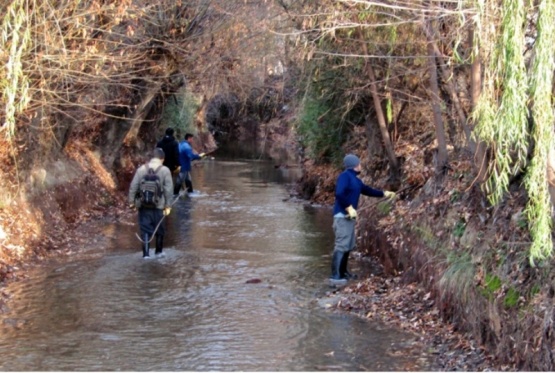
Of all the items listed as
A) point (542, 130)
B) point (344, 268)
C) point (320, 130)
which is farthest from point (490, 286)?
point (320, 130)

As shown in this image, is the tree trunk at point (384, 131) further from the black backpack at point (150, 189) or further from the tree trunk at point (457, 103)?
the black backpack at point (150, 189)

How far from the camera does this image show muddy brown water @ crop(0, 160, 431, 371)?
809 cm

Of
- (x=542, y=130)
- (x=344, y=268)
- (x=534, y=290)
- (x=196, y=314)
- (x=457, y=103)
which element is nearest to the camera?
(x=542, y=130)

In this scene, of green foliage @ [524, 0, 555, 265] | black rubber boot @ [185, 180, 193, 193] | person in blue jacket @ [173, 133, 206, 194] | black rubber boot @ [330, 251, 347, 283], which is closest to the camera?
green foliage @ [524, 0, 555, 265]

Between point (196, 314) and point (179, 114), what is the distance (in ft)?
80.1

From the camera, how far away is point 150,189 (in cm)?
1336

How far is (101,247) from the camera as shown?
14.7 meters

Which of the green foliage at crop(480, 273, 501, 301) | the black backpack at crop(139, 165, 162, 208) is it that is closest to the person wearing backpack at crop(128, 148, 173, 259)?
the black backpack at crop(139, 165, 162, 208)

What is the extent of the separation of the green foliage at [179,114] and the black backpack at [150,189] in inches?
652

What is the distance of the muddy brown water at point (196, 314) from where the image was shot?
8.09 metres

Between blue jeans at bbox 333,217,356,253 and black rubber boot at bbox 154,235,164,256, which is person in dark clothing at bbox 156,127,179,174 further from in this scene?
blue jeans at bbox 333,217,356,253

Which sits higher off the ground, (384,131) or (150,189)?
(384,131)

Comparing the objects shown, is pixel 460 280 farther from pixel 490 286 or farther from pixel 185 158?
pixel 185 158

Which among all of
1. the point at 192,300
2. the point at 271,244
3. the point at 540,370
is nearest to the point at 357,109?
the point at 271,244
